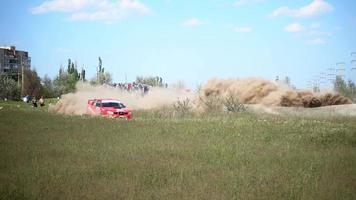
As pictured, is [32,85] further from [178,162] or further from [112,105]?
[178,162]

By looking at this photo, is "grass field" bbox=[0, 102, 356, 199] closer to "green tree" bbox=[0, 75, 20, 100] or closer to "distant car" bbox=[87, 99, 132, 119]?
"distant car" bbox=[87, 99, 132, 119]

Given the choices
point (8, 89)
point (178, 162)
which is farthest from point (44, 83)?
point (178, 162)

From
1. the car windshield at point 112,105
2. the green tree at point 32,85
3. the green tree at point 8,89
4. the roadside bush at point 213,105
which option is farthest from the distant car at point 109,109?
the green tree at point 32,85

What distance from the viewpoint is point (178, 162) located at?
16.5 m

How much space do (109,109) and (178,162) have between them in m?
25.1

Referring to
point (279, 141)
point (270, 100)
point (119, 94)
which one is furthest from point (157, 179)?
point (119, 94)

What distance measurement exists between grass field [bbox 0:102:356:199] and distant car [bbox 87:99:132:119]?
1318 centimetres

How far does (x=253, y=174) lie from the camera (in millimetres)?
14695

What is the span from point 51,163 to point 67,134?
7.93 m

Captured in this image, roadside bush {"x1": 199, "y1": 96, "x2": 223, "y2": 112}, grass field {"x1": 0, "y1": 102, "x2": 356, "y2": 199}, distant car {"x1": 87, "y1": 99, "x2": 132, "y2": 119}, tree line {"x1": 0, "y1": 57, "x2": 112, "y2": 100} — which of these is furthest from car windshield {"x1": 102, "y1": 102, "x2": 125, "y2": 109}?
tree line {"x1": 0, "y1": 57, "x2": 112, "y2": 100}

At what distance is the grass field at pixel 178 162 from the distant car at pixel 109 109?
43.2ft

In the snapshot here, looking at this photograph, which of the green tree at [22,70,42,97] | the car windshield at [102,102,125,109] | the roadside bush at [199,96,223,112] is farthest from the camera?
the green tree at [22,70,42,97]

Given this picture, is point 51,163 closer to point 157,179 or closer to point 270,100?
point 157,179

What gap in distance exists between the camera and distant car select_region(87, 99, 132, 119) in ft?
132
